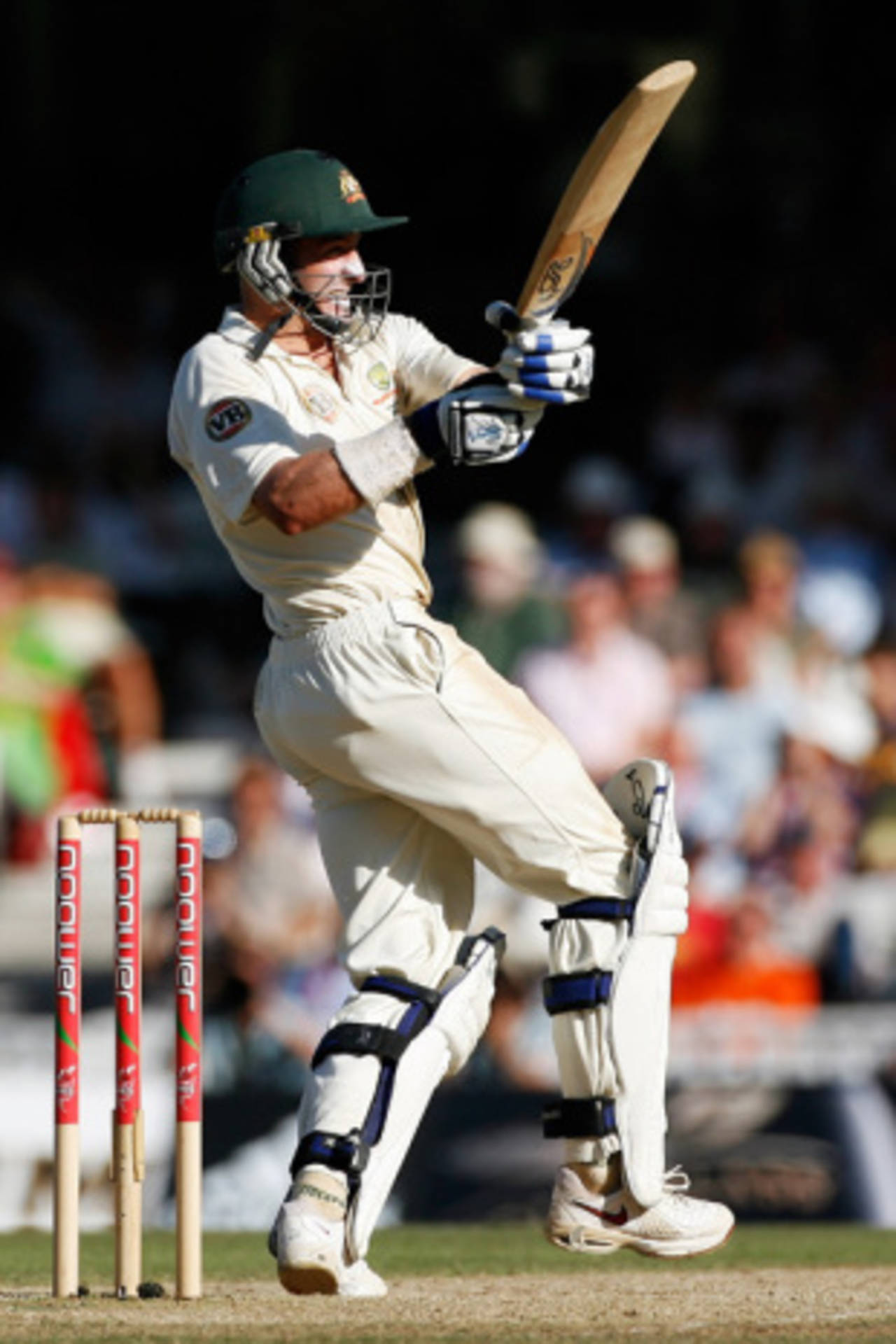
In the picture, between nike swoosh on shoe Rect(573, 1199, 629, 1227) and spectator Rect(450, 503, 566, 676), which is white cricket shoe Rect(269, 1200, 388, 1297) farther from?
spectator Rect(450, 503, 566, 676)

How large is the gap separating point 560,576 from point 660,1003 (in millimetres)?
4731

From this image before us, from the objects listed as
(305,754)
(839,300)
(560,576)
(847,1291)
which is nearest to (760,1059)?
(560,576)

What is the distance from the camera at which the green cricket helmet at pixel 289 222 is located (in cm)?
416

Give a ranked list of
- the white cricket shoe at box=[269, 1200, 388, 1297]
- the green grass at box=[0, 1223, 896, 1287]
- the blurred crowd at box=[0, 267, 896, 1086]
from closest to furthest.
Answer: the white cricket shoe at box=[269, 1200, 388, 1297] → the green grass at box=[0, 1223, 896, 1287] → the blurred crowd at box=[0, 267, 896, 1086]

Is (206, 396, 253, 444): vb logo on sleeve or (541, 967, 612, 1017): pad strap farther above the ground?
(206, 396, 253, 444): vb logo on sleeve

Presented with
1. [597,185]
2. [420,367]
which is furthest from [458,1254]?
[597,185]

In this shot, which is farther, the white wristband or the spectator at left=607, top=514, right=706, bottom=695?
the spectator at left=607, top=514, right=706, bottom=695

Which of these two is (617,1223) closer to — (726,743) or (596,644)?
(726,743)

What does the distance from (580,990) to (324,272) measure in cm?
125

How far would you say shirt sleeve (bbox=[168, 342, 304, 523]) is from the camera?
3.96 m

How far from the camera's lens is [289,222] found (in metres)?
4.15

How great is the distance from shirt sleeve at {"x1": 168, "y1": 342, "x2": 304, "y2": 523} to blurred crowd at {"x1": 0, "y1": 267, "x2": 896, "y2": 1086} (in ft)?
11.4

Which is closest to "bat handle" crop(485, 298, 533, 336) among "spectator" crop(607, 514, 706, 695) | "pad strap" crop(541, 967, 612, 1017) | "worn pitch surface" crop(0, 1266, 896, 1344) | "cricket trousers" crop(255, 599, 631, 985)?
"cricket trousers" crop(255, 599, 631, 985)

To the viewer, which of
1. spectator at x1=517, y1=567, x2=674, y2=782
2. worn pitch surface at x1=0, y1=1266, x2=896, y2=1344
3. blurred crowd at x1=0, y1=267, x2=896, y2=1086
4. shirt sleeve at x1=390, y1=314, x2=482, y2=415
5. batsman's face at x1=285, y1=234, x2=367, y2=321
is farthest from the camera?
spectator at x1=517, y1=567, x2=674, y2=782
